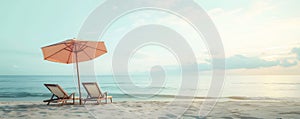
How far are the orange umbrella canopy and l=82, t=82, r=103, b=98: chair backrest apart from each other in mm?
1377

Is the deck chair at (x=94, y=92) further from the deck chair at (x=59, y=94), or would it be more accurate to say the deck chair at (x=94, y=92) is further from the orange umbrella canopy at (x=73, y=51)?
the orange umbrella canopy at (x=73, y=51)

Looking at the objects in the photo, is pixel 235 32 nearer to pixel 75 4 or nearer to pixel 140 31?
pixel 140 31

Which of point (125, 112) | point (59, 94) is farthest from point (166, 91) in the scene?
point (125, 112)

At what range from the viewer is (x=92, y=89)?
7809mm

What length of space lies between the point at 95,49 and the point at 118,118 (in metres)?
3.84

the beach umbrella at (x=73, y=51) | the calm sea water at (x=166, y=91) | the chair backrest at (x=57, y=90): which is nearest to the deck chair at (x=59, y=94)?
the chair backrest at (x=57, y=90)

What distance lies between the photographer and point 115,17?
884cm

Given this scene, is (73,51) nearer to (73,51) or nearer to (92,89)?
(73,51)

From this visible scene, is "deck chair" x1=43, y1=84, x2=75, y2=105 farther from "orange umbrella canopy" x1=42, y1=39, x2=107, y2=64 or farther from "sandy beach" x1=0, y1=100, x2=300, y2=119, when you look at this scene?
"orange umbrella canopy" x1=42, y1=39, x2=107, y2=64

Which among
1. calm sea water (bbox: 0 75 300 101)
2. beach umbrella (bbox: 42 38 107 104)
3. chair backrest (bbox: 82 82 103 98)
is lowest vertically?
calm sea water (bbox: 0 75 300 101)

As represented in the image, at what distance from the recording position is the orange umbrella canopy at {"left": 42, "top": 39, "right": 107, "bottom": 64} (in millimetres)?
7785

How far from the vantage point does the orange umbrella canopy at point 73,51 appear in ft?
25.5

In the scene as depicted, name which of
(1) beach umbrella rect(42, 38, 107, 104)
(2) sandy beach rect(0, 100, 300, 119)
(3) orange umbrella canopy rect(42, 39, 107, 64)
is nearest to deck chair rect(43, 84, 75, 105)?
(1) beach umbrella rect(42, 38, 107, 104)

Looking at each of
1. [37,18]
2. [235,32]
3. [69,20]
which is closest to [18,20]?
[37,18]
